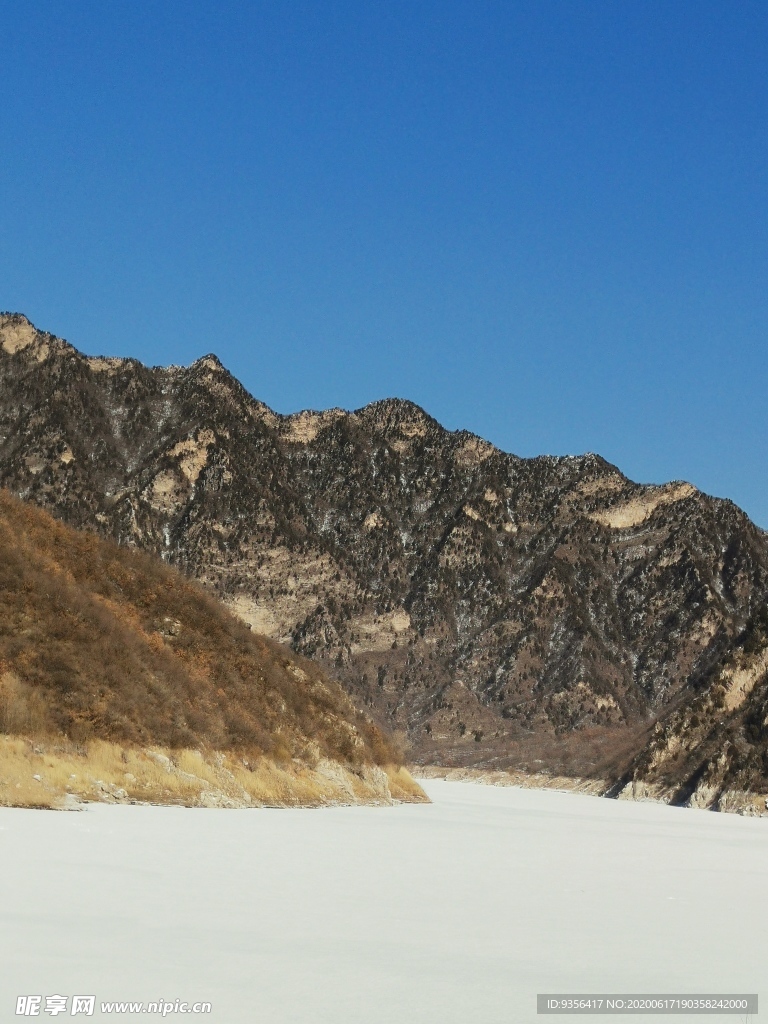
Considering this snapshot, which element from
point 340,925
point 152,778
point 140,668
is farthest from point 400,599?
point 340,925

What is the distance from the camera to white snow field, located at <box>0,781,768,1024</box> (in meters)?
8.20

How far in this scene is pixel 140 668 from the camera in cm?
3216

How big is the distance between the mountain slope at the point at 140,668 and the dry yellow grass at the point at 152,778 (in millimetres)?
372

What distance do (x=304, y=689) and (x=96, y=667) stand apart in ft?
47.1

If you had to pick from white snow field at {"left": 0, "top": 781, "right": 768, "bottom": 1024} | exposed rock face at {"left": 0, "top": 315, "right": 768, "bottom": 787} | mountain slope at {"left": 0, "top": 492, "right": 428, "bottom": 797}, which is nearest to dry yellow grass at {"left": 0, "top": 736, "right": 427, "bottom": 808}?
mountain slope at {"left": 0, "top": 492, "right": 428, "bottom": 797}

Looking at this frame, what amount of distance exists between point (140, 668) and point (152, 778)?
5.09 metres

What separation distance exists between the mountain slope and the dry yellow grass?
0.37m

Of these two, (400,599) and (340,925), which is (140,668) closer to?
(340,925)

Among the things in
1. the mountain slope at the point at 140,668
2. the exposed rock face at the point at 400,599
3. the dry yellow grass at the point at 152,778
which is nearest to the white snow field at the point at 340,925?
the dry yellow grass at the point at 152,778

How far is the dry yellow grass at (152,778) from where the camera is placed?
936 inches

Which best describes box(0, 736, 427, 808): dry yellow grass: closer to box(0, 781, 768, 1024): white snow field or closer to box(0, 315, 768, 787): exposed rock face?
box(0, 781, 768, 1024): white snow field

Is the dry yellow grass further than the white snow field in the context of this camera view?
Yes

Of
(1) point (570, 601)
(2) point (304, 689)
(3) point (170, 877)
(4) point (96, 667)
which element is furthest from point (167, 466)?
(3) point (170, 877)

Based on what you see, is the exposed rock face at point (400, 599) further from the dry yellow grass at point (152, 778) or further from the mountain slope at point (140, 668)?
the dry yellow grass at point (152, 778)
